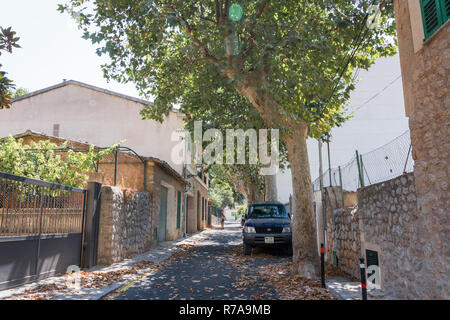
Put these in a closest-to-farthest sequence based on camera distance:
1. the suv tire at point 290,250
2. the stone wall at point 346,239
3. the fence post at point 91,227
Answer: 1. the stone wall at point 346,239
2. the fence post at point 91,227
3. the suv tire at point 290,250

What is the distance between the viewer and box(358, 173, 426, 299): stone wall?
539 cm

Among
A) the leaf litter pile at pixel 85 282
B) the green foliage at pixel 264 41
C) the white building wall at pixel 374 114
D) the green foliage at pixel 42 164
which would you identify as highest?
the white building wall at pixel 374 114

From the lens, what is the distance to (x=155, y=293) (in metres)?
6.51

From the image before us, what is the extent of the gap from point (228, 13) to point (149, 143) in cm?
1298

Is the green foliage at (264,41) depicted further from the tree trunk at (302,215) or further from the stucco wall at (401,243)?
the stucco wall at (401,243)

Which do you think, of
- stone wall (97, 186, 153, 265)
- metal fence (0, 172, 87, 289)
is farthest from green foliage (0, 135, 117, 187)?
metal fence (0, 172, 87, 289)

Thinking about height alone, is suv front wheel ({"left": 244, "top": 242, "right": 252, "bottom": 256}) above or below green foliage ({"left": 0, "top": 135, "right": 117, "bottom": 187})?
below

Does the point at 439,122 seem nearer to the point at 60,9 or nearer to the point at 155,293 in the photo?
Answer: the point at 155,293

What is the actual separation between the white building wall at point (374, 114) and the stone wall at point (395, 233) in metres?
22.1

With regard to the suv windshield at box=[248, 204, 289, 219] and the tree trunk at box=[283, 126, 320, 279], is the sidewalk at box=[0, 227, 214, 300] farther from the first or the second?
the suv windshield at box=[248, 204, 289, 219]

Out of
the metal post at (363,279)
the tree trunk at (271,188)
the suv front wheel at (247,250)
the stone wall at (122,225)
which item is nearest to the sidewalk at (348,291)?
the metal post at (363,279)

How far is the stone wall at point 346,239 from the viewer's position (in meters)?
7.88

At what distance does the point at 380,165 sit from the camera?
23.5ft

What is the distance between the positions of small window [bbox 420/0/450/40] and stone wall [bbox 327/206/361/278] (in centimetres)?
431
